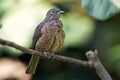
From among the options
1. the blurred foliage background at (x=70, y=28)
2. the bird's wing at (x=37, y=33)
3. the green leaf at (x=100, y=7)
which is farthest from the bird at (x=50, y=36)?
the green leaf at (x=100, y=7)

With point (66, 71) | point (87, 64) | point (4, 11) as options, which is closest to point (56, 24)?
point (4, 11)

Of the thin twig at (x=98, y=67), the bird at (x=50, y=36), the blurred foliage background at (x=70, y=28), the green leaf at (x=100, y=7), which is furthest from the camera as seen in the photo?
the blurred foliage background at (x=70, y=28)

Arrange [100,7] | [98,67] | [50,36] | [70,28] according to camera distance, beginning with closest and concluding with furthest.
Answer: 1. [98,67]
2. [100,7]
3. [50,36]
4. [70,28]

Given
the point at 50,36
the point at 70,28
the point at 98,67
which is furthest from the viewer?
the point at 70,28

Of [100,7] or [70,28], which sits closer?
[100,7]

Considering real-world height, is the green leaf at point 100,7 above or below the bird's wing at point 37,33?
above

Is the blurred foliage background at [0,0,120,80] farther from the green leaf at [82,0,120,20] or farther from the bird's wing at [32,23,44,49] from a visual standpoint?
the green leaf at [82,0,120,20]

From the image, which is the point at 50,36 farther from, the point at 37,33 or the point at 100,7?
the point at 100,7

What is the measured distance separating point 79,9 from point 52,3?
164mm

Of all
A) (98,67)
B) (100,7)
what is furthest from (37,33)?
(98,67)

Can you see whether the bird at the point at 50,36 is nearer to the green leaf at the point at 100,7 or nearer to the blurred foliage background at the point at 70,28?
the blurred foliage background at the point at 70,28

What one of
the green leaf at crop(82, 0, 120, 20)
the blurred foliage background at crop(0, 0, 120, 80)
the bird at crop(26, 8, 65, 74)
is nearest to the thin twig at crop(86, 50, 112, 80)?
the green leaf at crop(82, 0, 120, 20)

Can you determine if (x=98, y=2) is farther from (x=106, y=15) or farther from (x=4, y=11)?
(x=4, y=11)

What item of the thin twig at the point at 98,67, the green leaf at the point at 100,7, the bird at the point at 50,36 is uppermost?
the green leaf at the point at 100,7
